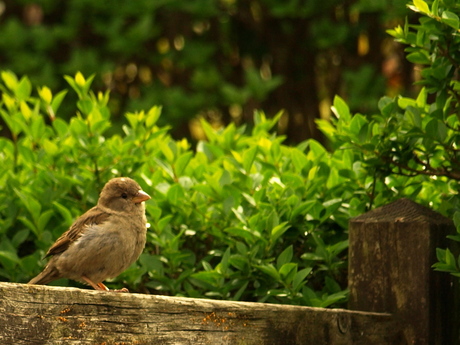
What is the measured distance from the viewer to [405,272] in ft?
9.08

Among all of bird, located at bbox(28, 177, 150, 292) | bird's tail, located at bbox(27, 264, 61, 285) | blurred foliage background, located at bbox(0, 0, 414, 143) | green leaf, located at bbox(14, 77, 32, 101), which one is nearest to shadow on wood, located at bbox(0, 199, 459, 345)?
bird, located at bbox(28, 177, 150, 292)

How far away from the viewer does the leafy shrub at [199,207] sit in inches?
120

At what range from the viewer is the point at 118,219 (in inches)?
128

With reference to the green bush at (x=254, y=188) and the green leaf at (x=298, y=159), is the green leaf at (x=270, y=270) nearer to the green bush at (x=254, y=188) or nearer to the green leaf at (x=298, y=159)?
the green bush at (x=254, y=188)

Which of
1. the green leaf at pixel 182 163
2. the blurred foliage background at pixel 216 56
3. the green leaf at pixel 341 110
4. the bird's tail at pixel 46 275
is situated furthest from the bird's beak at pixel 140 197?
the blurred foliage background at pixel 216 56

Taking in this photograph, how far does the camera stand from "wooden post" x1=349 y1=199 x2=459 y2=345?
8.98 feet

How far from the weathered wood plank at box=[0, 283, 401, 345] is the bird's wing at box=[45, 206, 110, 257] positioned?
0.99m

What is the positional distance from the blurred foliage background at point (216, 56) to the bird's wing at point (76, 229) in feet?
12.4

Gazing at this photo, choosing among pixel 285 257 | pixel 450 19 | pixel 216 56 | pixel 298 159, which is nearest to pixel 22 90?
pixel 298 159

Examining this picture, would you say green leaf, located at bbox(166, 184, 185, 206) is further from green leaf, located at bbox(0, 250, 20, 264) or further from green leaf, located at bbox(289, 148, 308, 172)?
green leaf, located at bbox(0, 250, 20, 264)

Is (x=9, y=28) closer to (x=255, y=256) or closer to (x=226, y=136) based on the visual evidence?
(x=226, y=136)

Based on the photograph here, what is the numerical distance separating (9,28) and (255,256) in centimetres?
543

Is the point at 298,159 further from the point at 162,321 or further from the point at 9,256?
the point at 162,321

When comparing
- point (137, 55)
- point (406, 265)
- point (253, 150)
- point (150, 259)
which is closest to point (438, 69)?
point (406, 265)
